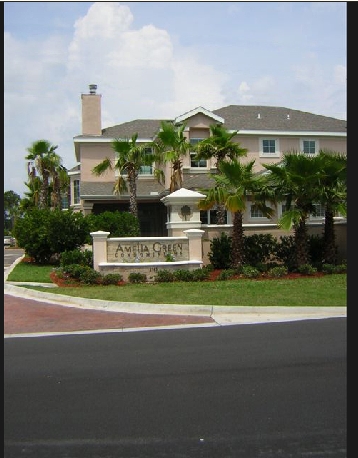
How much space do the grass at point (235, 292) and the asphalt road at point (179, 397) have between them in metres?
3.37

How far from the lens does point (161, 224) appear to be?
109 feet

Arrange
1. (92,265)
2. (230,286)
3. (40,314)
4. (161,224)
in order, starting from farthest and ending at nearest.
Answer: (161,224) < (92,265) < (230,286) < (40,314)

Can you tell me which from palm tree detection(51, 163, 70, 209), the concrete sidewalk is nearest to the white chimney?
palm tree detection(51, 163, 70, 209)

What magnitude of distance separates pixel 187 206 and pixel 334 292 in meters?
7.24

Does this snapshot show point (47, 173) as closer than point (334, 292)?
No

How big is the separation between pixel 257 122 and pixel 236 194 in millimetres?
15159

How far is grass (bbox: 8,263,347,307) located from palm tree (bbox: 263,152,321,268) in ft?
5.05

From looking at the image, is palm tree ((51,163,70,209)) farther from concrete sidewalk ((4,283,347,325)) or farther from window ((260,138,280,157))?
concrete sidewalk ((4,283,347,325))

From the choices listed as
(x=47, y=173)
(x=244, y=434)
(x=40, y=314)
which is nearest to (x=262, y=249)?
(x=40, y=314)

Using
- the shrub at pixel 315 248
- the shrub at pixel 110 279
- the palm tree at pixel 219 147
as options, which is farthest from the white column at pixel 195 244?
the palm tree at pixel 219 147

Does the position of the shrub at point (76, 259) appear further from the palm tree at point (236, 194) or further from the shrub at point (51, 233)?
the palm tree at point (236, 194)

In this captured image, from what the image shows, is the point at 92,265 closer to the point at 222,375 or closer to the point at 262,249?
the point at 262,249

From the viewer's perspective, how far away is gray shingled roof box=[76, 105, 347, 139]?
33.1 meters

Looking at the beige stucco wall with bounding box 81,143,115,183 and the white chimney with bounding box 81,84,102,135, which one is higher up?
the white chimney with bounding box 81,84,102,135
